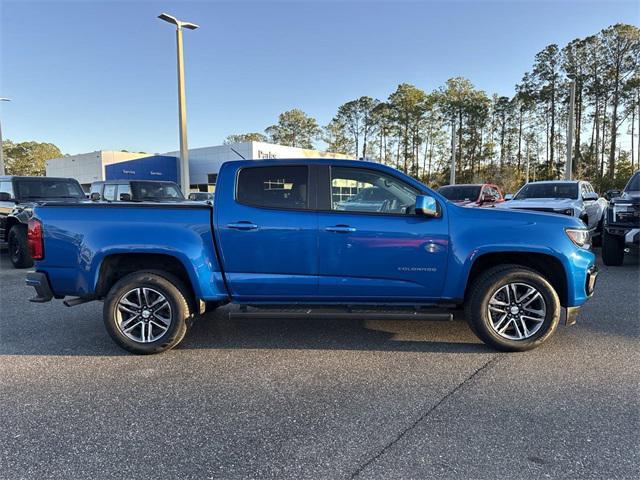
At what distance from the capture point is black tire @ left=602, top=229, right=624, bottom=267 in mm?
8711

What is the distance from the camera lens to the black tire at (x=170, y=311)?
4258mm

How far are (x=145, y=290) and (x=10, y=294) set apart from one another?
13.5ft

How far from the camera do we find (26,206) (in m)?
9.52

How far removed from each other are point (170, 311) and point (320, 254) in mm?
1534

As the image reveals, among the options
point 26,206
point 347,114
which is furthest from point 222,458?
point 347,114

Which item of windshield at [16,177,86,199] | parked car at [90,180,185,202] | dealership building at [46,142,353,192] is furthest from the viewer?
dealership building at [46,142,353,192]

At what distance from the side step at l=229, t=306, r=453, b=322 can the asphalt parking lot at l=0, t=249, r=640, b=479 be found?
37cm

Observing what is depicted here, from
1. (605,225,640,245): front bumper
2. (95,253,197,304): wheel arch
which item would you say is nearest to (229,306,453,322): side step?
(95,253,197,304): wheel arch

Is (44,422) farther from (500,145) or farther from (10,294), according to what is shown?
(500,145)

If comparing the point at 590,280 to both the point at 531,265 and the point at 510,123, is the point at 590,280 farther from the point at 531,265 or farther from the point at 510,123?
the point at 510,123

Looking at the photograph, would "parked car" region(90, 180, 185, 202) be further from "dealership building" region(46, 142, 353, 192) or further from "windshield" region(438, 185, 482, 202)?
"dealership building" region(46, 142, 353, 192)

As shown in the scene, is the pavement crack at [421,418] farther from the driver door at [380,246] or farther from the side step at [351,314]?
the driver door at [380,246]

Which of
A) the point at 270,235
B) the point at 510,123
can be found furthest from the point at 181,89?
the point at 510,123

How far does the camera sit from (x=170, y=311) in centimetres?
430
